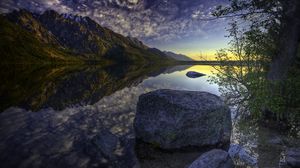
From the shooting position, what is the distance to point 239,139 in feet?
59.5

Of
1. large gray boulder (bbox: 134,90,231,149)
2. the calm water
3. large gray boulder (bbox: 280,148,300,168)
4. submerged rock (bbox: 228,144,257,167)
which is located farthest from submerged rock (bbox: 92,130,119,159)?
large gray boulder (bbox: 280,148,300,168)

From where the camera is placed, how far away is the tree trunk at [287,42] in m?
18.3

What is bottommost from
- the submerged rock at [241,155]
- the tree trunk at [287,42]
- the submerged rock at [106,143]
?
the submerged rock at [241,155]

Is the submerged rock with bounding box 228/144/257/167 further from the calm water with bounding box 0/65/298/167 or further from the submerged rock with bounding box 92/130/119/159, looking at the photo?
the submerged rock with bounding box 92/130/119/159

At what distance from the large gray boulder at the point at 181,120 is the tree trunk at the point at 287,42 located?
187 inches

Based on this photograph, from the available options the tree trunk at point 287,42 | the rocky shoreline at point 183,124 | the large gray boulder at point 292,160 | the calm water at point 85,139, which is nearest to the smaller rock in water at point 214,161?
the calm water at point 85,139

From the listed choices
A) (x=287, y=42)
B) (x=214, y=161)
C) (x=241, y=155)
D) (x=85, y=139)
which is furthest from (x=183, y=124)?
(x=287, y=42)

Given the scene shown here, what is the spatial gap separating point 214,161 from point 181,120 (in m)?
4.44

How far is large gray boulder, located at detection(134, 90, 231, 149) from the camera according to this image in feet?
53.9

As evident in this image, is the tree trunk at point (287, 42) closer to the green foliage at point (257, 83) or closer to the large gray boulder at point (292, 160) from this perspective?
the green foliage at point (257, 83)

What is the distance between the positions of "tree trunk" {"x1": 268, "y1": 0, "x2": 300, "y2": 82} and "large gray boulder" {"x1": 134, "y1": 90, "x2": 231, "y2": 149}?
4756 millimetres

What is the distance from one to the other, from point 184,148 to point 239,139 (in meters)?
3.70

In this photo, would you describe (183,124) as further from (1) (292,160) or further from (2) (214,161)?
(1) (292,160)

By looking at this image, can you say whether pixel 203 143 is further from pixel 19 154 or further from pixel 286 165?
pixel 19 154
